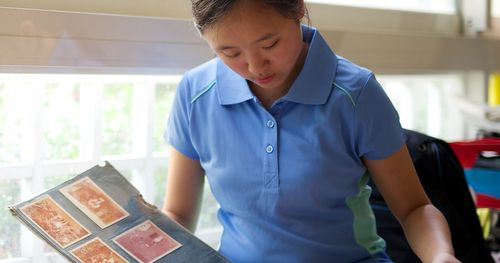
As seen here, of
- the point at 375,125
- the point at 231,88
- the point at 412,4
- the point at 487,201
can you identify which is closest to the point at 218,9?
the point at 231,88

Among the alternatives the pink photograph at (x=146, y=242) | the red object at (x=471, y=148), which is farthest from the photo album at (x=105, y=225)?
the red object at (x=471, y=148)

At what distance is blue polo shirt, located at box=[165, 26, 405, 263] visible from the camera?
1.00 m

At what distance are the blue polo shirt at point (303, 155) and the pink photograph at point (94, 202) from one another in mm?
183

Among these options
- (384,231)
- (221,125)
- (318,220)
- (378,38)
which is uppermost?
(378,38)

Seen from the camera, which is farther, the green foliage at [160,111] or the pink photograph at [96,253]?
the green foliage at [160,111]

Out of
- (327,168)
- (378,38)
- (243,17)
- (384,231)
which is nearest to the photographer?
(243,17)

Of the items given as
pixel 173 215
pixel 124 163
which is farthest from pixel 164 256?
pixel 124 163

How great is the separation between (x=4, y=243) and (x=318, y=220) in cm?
59

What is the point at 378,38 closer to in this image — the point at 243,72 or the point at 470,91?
the point at 470,91

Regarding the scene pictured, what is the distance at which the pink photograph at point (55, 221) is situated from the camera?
35.5 inches

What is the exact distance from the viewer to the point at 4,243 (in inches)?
46.1

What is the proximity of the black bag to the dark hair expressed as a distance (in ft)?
1.69

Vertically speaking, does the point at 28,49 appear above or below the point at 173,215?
above

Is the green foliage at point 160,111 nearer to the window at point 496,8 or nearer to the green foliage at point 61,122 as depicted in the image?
the green foliage at point 61,122
